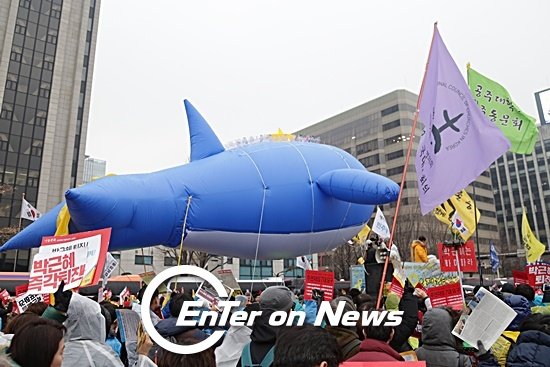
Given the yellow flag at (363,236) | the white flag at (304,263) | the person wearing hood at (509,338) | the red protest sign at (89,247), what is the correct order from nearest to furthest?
the person wearing hood at (509,338) < the red protest sign at (89,247) < the white flag at (304,263) < the yellow flag at (363,236)

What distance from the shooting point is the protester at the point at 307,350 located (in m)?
1.88

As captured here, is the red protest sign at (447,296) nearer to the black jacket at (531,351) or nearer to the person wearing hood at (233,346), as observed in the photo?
the black jacket at (531,351)

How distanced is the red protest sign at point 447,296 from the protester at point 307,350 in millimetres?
3129

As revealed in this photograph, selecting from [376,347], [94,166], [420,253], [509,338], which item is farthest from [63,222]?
[94,166]

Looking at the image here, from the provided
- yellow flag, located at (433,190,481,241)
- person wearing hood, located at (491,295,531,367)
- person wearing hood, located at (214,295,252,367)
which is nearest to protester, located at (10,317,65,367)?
person wearing hood, located at (214,295,252,367)

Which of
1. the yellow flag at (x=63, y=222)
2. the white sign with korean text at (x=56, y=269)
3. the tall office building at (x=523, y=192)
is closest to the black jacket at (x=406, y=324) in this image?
the white sign with korean text at (x=56, y=269)

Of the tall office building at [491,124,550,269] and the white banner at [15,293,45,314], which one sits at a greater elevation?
the tall office building at [491,124,550,269]

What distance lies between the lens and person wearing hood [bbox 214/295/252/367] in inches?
136

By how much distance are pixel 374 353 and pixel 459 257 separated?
17.9 feet

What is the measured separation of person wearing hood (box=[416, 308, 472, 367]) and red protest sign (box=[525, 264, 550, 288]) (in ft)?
21.8

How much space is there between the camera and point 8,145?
36.6m

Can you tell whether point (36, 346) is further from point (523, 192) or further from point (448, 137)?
point (523, 192)

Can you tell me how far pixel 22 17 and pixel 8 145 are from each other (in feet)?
36.5

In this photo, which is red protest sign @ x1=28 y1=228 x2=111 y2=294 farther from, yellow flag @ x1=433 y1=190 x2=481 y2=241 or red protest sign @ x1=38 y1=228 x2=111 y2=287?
yellow flag @ x1=433 y1=190 x2=481 y2=241
